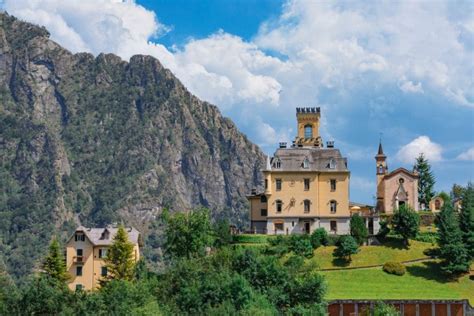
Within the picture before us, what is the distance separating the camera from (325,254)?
8944cm

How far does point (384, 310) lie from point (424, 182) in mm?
45487

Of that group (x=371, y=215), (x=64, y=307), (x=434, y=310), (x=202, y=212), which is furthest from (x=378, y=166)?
(x=64, y=307)

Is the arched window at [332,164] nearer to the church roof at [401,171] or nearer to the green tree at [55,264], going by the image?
the church roof at [401,171]

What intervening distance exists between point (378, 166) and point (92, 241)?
3536 cm

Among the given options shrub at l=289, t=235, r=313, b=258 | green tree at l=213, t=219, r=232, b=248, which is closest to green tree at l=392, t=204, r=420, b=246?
shrub at l=289, t=235, r=313, b=258

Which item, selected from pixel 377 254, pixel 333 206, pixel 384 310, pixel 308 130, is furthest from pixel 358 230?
pixel 384 310

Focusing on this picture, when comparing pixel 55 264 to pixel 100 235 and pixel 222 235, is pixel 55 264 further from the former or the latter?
pixel 222 235

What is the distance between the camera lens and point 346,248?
87500 millimetres

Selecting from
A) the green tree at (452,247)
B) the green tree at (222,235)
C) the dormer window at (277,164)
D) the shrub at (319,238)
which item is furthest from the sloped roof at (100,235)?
the green tree at (452,247)

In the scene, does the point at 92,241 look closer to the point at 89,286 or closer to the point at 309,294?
the point at 89,286

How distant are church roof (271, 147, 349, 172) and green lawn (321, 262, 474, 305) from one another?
16522 millimetres

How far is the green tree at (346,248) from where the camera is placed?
87.6 metres

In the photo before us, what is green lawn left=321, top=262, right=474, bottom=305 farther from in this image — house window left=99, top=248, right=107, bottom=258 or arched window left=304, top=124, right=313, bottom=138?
arched window left=304, top=124, right=313, bottom=138

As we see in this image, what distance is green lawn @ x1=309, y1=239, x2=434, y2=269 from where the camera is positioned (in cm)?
8738
